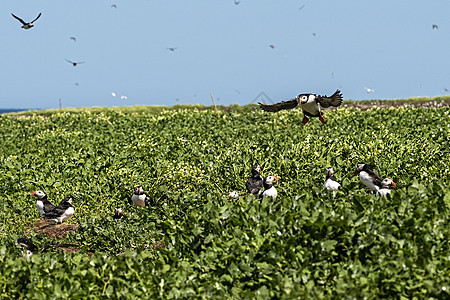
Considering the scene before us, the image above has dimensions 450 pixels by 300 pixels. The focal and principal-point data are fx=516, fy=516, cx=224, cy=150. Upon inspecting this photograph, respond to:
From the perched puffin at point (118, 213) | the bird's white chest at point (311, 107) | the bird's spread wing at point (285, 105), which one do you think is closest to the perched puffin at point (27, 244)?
the perched puffin at point (118, 213)

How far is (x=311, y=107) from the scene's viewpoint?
838 cm

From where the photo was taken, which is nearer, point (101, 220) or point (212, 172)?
point (101, 220)

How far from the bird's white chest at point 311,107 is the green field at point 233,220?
141cm

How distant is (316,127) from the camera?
2002 centimetres

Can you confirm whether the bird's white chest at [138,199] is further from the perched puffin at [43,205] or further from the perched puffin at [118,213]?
the perched puffin at [43,205]

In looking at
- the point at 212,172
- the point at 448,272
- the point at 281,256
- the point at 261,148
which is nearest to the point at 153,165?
the point at 212,172

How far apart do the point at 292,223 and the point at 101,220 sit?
17.0 feet

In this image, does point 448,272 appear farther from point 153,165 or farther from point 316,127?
point 316,127

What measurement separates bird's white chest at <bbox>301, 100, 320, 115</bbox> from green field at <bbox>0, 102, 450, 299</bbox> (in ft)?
4.63

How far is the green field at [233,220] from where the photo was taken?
6.13 metres

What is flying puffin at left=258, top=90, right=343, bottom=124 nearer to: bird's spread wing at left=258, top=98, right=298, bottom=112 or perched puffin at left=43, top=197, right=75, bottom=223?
bird's spread wing at left=258, top=98, right=298, bottom=112

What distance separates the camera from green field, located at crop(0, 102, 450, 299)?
6133 millimetres

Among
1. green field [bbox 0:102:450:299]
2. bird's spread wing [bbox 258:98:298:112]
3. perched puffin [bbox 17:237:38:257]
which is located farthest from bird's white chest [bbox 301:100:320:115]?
perched puffin [bbox 17:237:38:257]

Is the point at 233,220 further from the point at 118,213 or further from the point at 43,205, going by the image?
the point at 43,205
